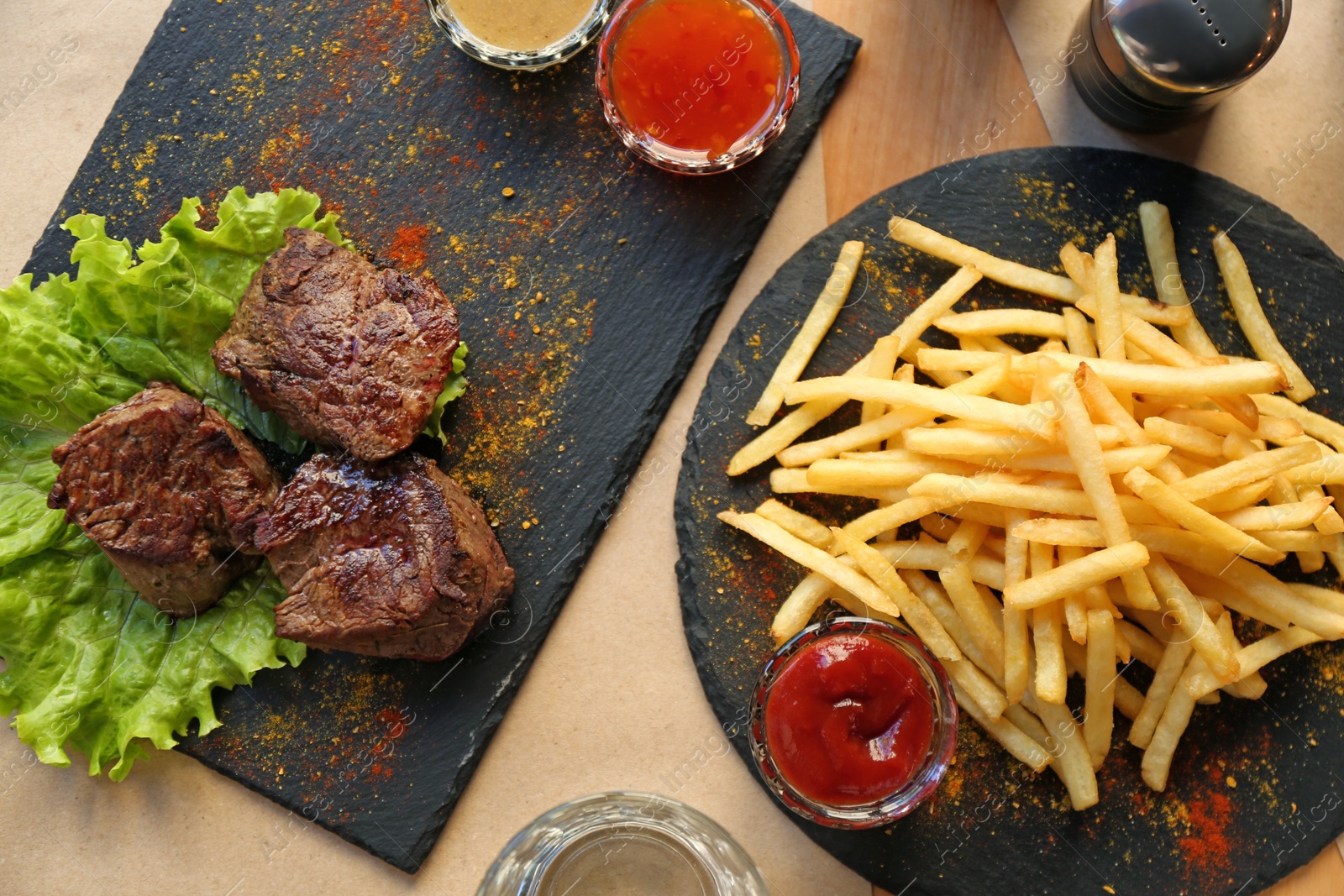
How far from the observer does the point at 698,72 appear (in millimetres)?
3641

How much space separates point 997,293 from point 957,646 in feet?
4.75

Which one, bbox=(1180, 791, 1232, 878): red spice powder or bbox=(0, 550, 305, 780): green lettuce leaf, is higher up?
bbox=(0, 550, 305, 780): green lettuce leaf

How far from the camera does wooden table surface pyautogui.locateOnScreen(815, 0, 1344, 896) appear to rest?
154 inches

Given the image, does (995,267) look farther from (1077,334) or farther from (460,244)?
(460,244)

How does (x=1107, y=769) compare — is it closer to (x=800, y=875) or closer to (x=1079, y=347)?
(x=800, y=875)

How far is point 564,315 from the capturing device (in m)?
3.85

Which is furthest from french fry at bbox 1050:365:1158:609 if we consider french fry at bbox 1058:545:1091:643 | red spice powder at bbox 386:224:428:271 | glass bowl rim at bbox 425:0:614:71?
red spice powder at bbox 386:224:428:271

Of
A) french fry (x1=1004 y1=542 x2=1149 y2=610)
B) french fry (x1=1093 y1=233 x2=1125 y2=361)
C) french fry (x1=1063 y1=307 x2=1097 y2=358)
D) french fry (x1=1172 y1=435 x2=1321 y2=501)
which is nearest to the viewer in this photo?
french fry (x1=1004 y1=542 x2=1149 y2=610)

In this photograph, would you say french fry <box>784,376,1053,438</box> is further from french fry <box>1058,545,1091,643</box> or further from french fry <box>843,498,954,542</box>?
french fry <box>1058,545,1091,643</box>

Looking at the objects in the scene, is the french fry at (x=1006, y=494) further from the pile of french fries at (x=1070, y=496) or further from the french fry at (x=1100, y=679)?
the french fry at (x=1100, y=679)

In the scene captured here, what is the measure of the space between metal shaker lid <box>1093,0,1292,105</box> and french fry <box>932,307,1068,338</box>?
969 millimetres

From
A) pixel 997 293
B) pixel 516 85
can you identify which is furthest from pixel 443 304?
pixel 997 293

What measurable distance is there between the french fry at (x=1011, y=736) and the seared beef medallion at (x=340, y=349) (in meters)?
2.23

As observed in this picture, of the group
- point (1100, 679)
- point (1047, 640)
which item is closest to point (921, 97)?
point (1047, 640)
